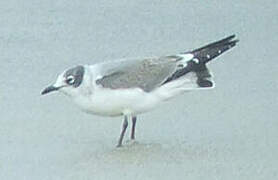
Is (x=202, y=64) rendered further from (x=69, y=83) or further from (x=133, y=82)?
(x=69, y=83)

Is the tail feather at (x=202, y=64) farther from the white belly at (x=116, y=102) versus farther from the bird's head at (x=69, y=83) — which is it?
the bird's head at (x=69, y=83)

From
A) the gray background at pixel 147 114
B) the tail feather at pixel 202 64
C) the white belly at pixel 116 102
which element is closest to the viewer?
the gray background at pixel 147 114

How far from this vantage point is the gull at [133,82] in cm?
593

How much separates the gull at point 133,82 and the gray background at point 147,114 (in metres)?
0.22

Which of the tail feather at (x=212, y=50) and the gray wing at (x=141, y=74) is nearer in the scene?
the gray wing at (x=141, y=74)

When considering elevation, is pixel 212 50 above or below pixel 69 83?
above

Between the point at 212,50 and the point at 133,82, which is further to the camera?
the point at 212,50

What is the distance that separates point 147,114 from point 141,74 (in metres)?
0.53

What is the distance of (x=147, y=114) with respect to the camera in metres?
6.57

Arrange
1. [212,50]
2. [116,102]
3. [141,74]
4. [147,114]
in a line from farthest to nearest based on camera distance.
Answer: [147,114], [212,50], [141,74], [116,102]

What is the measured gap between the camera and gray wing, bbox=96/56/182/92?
19.6 ft

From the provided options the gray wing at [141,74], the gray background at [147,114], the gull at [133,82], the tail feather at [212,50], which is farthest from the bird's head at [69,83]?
the tail feather at [212,50]

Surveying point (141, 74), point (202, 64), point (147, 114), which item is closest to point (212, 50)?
point (202, 64)

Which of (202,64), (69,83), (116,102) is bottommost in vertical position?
(116,102)
